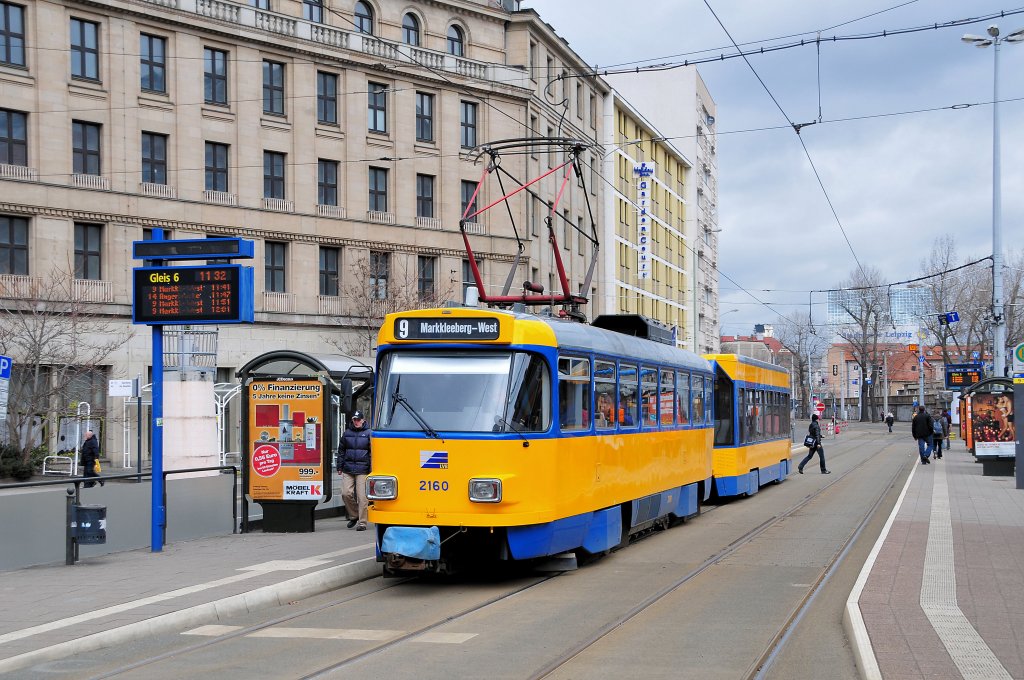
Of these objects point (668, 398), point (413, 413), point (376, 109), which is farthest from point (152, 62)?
point (413, 413)

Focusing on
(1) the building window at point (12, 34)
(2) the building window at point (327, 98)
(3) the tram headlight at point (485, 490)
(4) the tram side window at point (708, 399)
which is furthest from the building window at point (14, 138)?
(3) the tram headlight at point (485, 490)

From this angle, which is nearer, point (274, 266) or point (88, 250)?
point (88, 250)

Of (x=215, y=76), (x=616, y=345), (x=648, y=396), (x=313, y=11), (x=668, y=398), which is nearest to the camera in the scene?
(x=616, y=345)

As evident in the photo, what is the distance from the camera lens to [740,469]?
2470cm

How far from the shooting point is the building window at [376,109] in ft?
157

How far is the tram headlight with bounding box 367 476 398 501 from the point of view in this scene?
40.6ft

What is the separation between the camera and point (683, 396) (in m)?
19.5

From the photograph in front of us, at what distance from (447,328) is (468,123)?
39667 millimetres

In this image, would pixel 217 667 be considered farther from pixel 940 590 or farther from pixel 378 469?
pixel 940 590

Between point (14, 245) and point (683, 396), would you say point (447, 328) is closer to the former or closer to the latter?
point (683, 396)

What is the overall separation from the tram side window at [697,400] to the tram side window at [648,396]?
9.71 feet

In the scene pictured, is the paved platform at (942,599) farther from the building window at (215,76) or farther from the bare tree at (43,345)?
the building window at (215,76)

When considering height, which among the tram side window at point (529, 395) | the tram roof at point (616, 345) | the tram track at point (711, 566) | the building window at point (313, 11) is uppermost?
the building window at point (313, 11)

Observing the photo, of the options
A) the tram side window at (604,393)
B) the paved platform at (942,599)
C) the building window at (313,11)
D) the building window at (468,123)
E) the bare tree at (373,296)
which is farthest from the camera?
the building window at (468,123)
